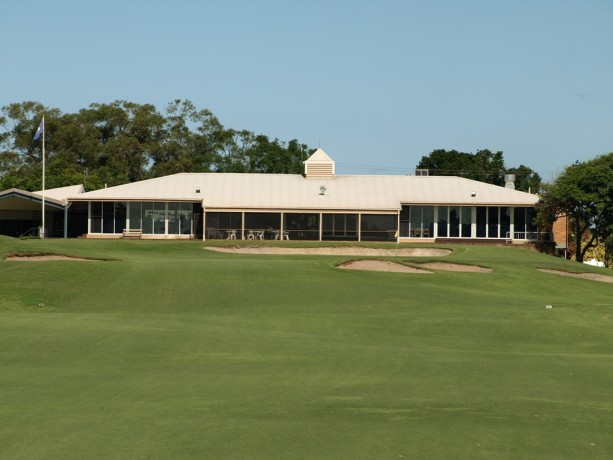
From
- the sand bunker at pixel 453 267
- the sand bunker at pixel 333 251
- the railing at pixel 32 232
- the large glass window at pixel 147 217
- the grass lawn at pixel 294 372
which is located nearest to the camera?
the grass lawn at pixel 294 372

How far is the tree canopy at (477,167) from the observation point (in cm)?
11488

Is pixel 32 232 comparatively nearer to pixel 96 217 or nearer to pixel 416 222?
pixel 96 217

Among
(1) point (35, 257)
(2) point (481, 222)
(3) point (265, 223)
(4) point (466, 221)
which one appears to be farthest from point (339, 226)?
(1) point (35, 257)

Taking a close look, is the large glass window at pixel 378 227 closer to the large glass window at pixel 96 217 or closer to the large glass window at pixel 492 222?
the large glass window at pixel 492 222

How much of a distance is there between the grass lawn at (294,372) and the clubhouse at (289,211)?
28.9 metres

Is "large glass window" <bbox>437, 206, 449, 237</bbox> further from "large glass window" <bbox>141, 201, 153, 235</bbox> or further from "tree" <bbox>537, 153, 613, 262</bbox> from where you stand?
"large glass window" <bbox>141, 201, 153, 235</bbox>

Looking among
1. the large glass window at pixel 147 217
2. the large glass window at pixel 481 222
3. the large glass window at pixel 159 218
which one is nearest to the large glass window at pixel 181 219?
the large glass window at pixel 159 218

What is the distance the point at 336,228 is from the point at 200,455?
5422 cm

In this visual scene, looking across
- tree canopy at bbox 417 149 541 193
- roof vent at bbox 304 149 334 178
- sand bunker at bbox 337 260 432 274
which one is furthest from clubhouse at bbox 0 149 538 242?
tree canopy at bbox 417 149 541 193

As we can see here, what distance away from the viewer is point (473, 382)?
13.2 meters

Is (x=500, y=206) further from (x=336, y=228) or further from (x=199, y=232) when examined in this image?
(x=199, y=232)

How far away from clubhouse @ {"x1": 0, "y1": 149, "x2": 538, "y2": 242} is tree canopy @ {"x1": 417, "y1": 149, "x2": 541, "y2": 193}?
4964cm

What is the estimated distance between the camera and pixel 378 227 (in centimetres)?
6250

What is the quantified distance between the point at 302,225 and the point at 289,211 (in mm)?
1366
